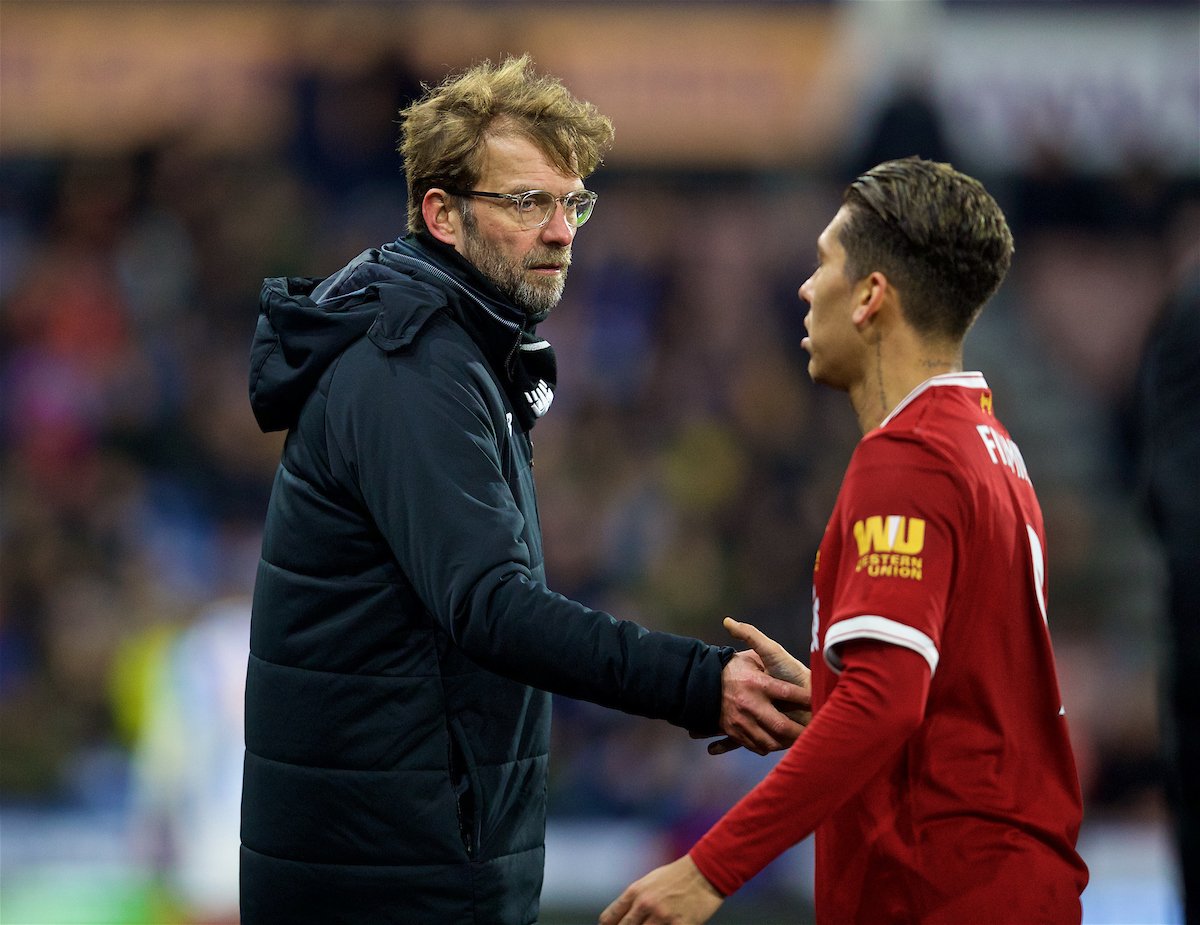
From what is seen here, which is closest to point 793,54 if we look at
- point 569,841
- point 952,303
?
point 569,841

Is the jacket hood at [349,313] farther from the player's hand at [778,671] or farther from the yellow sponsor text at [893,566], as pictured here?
the yellow sponsor text at [893,566]

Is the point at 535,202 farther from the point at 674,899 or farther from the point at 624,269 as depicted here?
the point at 624,269

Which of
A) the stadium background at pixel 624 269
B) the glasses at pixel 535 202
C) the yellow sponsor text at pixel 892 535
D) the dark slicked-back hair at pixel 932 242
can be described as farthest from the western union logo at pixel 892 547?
the stadium background at pixel 624 269

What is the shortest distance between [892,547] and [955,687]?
0.24 meters

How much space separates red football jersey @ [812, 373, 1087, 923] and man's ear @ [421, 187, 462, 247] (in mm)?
1014

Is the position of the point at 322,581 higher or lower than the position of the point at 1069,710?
higher

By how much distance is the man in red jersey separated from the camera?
1.79 metres

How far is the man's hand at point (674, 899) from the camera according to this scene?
1.84 metres

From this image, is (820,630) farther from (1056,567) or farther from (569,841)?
(1056,567)

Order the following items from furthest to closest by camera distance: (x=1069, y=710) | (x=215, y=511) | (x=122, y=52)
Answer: (x=122, y=52), (x=215, y=511), (x=1069, y=710)

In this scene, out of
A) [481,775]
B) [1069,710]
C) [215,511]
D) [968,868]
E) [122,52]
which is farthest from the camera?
[122,52]

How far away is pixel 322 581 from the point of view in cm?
223

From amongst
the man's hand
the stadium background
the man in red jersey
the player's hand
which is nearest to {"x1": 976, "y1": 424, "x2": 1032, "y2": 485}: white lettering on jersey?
the man in red jersey

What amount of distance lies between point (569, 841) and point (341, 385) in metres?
4.49
